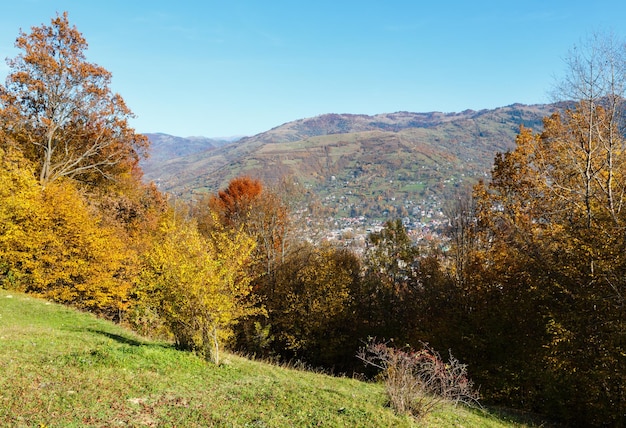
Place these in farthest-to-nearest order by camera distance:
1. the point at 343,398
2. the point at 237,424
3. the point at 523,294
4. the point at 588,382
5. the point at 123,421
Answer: the point at 523,294
the point at 588,382
the point at 343,398
the point at 237,424
the point at 123,421

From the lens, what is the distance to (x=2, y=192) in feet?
70.2

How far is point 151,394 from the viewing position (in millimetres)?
9508

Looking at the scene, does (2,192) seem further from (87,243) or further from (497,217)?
(497,217)

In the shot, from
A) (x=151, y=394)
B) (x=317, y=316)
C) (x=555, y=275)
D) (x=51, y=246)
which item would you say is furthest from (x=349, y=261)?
(x=151, y=394)

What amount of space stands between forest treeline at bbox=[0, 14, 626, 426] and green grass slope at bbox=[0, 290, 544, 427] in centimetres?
218

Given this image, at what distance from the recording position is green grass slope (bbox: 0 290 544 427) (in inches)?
315

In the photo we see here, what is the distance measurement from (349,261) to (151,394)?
27419 mm

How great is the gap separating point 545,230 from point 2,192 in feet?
101

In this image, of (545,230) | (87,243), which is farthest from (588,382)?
(87,243)

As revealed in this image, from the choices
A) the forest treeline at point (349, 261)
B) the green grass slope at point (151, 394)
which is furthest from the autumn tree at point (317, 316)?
the green grass slope at point (151, 394)

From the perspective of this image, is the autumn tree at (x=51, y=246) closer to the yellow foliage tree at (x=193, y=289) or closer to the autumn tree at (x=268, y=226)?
the autumn tree at (x=268, y=226)

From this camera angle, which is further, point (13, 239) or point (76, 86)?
point (76, 86)

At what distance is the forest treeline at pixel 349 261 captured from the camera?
14711 mm

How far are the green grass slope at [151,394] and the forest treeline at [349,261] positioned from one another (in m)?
2.18
